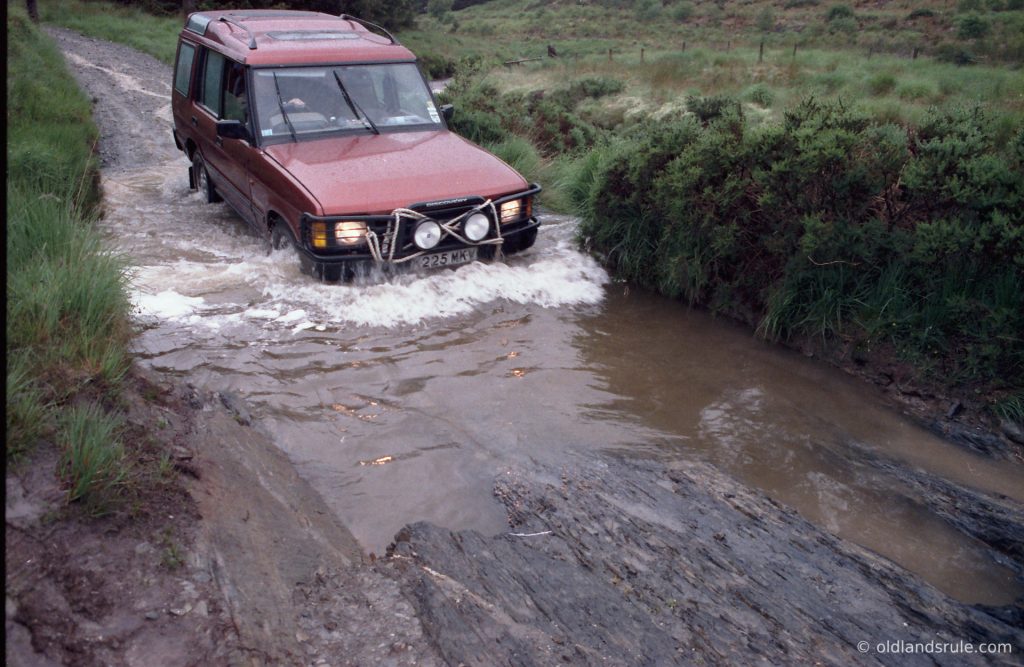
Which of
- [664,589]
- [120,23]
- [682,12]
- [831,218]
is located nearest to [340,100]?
[831,218]

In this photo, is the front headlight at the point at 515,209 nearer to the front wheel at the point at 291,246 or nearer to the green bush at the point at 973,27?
the front wheel at the point at 291,246

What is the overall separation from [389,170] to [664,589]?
4.39 m

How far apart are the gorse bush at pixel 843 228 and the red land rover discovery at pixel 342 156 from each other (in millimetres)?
1314

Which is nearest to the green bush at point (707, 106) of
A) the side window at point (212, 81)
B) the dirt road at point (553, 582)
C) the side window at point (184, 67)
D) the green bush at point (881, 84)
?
the side window at point (212, 81)

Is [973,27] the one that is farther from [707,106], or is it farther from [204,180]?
[204,180]

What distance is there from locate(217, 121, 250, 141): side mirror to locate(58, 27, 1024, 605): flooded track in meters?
1.04

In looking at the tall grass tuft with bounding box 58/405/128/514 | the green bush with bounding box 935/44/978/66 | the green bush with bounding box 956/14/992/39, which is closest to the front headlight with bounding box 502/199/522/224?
the tall grass tuft with bounding box 58/405/128/514

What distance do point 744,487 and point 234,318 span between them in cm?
406

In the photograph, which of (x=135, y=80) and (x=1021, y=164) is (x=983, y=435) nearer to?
(x=1021, y=164)

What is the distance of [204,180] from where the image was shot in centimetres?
916

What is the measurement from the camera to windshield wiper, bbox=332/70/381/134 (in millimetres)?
7449

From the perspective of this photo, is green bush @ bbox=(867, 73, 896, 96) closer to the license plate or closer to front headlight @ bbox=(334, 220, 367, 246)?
the license plate

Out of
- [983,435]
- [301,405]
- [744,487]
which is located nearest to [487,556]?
[744,487]

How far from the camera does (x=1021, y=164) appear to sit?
5.85m
